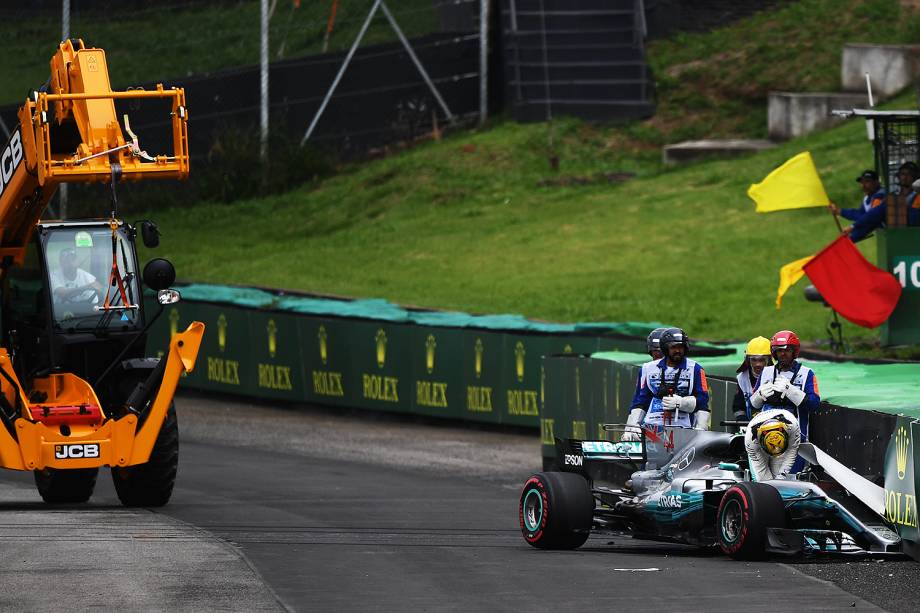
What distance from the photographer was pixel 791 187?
93.1 feet

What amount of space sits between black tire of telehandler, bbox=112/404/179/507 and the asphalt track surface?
0.29 m

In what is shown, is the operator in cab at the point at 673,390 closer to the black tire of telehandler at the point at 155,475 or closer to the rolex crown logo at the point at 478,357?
the black tire of telehandler at the point at 155,475

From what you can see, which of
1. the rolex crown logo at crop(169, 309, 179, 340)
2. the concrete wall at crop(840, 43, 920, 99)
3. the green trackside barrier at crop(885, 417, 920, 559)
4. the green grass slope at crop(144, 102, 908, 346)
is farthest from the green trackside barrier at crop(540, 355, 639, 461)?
the concrete wall at crop(840, 43, 920, 99)

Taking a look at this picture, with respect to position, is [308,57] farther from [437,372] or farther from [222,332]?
[437,372]

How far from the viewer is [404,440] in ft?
95.3

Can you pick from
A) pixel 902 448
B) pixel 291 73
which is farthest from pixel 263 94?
pixel 902 448

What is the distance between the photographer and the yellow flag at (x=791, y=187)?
28.2 m

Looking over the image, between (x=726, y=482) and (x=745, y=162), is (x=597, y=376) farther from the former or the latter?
(x=745, y=162)

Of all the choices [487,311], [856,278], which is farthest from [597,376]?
[487,311]

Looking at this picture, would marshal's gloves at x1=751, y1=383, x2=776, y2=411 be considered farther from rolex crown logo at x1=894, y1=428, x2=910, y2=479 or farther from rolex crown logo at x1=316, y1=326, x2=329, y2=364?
rolex crown logo at x1=316, y1=326, x2=329, y2=364

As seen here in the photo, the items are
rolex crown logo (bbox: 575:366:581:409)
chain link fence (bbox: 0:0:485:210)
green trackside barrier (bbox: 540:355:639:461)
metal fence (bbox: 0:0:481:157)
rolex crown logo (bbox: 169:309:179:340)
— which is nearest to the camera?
green trackside barrier (bbox: 540:355:639:461)

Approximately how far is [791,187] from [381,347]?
289 inches

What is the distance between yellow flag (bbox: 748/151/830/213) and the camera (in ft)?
92.4

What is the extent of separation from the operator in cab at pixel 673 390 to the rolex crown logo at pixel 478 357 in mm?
11388
